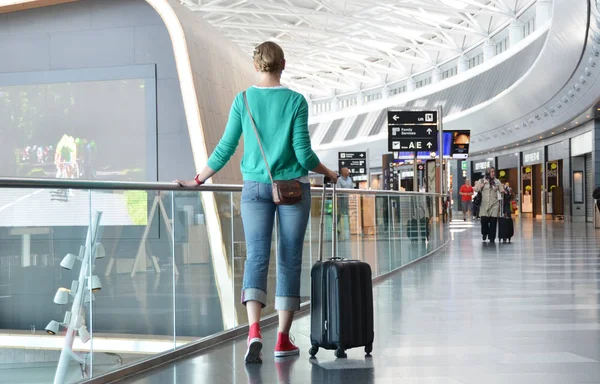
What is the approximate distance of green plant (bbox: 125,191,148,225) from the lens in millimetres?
4900

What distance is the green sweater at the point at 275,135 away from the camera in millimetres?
4582

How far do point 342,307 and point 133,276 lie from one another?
1.51 m

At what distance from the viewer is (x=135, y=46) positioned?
1498cm

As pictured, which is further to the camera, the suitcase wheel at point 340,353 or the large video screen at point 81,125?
the large video screen at point 81,125

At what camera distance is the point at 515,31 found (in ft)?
143

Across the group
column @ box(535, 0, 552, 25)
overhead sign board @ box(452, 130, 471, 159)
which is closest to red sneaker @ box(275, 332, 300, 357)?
overhead sign board @ box(452, 130, 471, 159)

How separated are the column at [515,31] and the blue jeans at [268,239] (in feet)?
135

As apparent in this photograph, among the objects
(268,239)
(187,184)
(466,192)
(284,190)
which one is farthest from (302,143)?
(466,192)

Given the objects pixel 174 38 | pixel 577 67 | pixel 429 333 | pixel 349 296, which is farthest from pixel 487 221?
pixel 349 296

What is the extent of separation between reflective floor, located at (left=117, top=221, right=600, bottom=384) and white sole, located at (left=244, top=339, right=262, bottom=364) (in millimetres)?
56

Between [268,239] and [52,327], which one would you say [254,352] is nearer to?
[268,239]

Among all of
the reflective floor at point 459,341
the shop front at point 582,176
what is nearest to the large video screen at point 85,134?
the reflective floor at point 459,341

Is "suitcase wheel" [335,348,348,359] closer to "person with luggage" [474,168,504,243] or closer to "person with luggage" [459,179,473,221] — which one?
"person with luggage" [474,168,504,243]

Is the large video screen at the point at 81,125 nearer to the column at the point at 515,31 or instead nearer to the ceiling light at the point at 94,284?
the ceiling light at the point at 94,284
